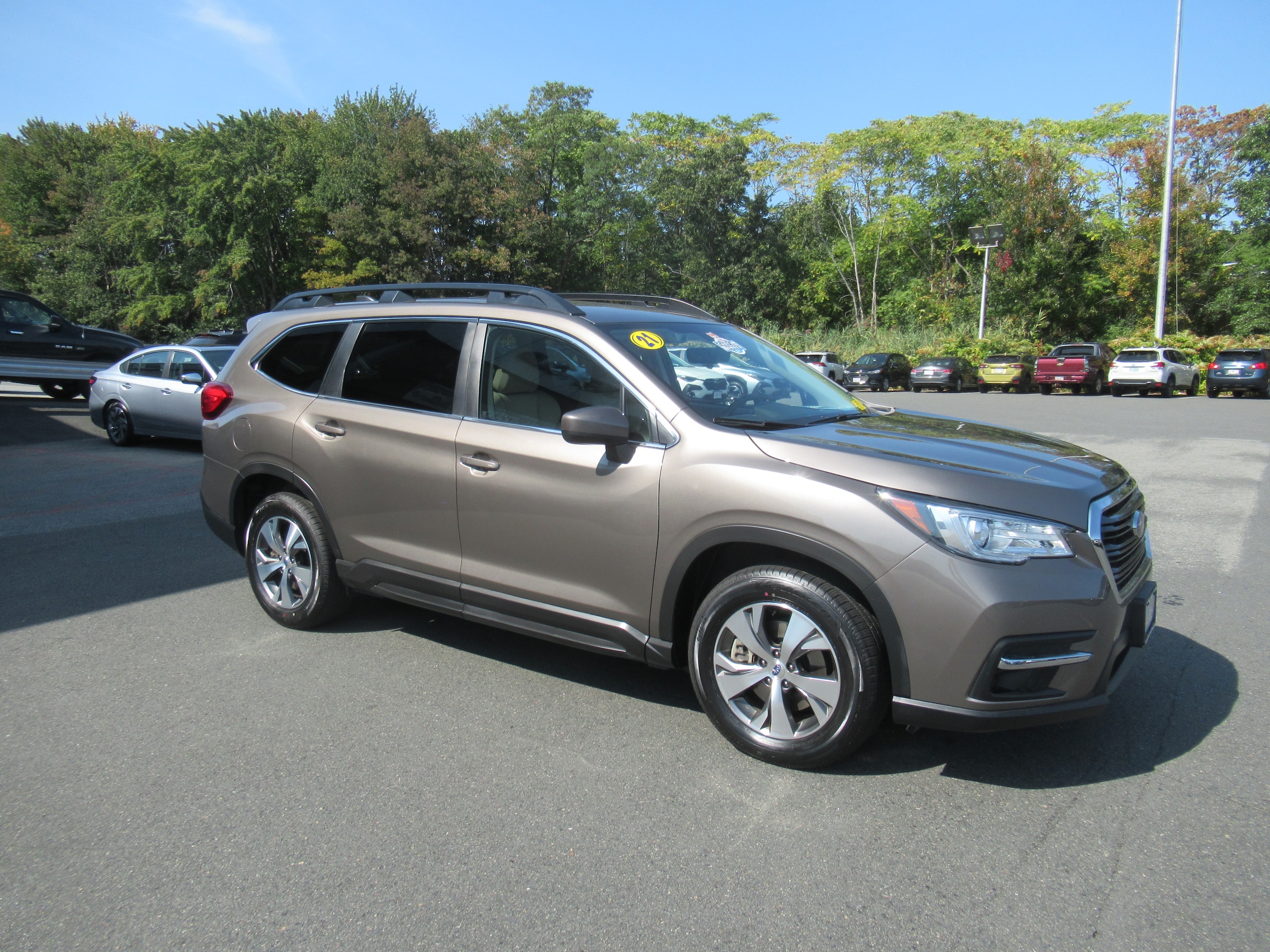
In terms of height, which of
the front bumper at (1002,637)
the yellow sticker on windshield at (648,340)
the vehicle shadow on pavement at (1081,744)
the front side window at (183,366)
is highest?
the yellow sticker on windshield at (648,340)

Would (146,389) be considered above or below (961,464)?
below

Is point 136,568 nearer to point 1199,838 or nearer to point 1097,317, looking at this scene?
point 1199,838

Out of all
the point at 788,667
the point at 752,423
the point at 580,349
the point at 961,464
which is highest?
the point at 580,349

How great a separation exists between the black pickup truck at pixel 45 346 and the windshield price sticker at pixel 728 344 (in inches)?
647

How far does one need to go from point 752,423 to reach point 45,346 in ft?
58.7

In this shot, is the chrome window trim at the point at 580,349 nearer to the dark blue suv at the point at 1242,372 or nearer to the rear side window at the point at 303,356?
the rear side window at the point at 303,356

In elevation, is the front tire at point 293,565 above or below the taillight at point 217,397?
below

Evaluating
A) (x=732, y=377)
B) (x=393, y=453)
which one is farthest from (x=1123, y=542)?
(x=393, y=453)

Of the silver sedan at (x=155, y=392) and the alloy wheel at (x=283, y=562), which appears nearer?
the alloy wheel at (x=283, y=562)

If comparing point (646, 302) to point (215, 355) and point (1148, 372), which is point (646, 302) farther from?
point (1148, 372)

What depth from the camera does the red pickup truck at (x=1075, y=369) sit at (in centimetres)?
3067

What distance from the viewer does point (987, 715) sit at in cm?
292

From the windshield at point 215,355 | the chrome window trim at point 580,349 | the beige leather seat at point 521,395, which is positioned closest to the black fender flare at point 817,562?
the chrome window trim at point 580,349

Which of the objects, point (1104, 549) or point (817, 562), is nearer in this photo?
point (1104, 549)
